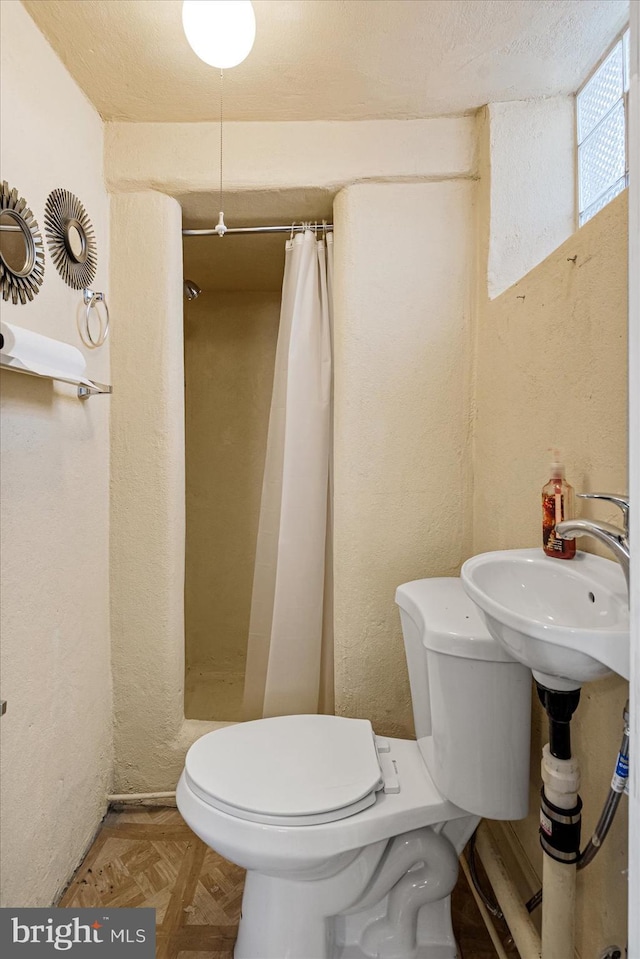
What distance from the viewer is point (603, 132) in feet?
4.51

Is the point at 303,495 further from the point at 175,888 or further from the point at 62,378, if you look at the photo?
the point at 175,888

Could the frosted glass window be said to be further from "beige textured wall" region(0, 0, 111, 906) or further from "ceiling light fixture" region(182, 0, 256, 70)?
"beige textured wall" region(0, 0, 111, 906)

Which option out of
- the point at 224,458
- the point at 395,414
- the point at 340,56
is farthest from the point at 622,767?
the point at 224,458

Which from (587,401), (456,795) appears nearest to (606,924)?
(456,795)

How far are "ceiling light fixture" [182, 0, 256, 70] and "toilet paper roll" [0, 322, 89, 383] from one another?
73cm

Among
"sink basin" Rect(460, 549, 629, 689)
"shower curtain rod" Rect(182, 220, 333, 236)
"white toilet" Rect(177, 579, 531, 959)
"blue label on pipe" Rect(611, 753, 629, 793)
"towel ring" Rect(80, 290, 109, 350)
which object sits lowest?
"white toilet" Rect(177, 579, 531, 959)

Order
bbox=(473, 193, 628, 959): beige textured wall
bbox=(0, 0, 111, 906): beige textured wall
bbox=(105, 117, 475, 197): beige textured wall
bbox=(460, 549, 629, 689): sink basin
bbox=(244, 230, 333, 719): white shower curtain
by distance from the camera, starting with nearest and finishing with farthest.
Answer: bbox=(460, 549, 629, 689): sink basin
bbox=(473, 193, 628, 959): beige textured wall
bbox=(0, 0, 111, 906): beige textured wall
bbox=(105, 117, 475, 197): beige textured wall
bbox=(244, 230, 333, 719): white shower curtain

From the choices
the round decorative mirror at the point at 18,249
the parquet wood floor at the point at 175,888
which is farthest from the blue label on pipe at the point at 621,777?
the round decorative mirror at the point at 18,249

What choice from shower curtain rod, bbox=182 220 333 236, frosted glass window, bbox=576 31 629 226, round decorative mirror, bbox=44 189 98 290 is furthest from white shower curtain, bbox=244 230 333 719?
frosted glass window, bbox=576 31 629 226

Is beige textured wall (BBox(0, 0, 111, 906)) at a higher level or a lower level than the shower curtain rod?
lower

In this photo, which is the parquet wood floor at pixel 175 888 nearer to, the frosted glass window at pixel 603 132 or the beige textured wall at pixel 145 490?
the beige textured wall at pixel 145 490

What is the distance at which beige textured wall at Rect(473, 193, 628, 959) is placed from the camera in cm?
90

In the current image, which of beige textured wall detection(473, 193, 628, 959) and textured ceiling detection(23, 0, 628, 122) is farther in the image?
textured ceiling detection(23, 0, 628, 122)

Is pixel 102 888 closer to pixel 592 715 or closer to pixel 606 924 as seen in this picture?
pixel 606 924
